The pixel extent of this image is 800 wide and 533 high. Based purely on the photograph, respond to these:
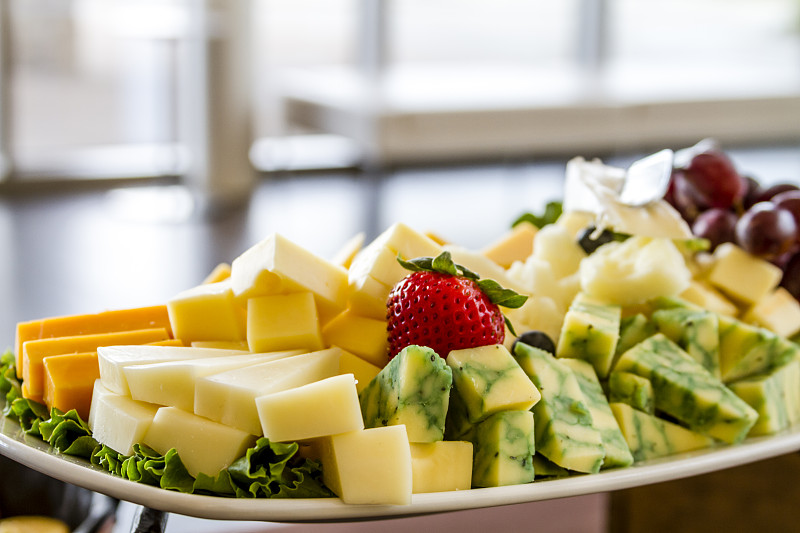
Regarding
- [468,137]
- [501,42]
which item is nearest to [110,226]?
[468,137]

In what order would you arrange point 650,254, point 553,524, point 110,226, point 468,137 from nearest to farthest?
point 650,254 < point 553,524 < point 110,226 < point 468,137

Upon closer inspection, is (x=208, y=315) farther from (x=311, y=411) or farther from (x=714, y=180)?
(x=714, y=180)

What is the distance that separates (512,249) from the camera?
1.39m

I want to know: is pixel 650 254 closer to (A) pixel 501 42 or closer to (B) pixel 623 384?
(B) pixel 623 384

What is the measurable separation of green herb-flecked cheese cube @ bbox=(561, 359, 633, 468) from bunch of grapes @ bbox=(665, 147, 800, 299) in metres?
0.41

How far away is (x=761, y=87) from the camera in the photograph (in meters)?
7.06

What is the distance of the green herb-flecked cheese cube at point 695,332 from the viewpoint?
3.70ft

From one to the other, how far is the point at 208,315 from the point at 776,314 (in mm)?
782

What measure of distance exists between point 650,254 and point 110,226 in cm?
425

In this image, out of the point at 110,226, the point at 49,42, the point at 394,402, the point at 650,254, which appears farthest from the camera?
the point at 49,42

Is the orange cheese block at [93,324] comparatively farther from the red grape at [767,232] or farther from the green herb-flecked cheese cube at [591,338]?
the red grape at [767,232]

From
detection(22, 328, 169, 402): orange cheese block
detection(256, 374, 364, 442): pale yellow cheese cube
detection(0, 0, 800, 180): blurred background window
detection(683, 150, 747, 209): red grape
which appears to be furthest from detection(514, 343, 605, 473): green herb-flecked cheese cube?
detection(0, 0, 800, 180): blurred background window

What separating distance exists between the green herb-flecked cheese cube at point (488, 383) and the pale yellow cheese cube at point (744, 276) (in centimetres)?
50

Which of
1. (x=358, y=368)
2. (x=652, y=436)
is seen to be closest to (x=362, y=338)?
(x=358, y=368)
